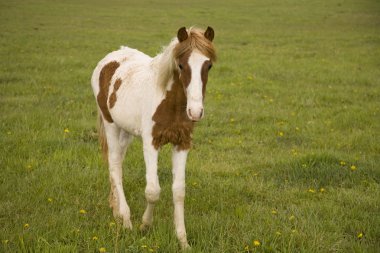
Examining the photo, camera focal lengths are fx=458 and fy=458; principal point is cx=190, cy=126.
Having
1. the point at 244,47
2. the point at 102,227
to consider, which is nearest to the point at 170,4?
the point at 244,47

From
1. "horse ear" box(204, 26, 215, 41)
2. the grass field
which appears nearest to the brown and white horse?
"horse ear" box(204, 26, 215, 41)

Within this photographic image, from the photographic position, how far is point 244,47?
1973 centimetres

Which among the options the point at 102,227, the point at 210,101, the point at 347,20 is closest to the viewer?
the point at 102,227

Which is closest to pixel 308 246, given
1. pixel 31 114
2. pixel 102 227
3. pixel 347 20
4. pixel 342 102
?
pixel 102 227

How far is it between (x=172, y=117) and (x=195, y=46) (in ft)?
2.63

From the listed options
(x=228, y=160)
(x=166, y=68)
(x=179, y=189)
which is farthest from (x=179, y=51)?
(x=228, y=160)

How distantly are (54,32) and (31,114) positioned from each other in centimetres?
1530

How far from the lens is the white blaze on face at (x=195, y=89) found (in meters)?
3.93

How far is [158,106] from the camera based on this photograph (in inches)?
181

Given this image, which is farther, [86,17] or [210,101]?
[86,17]

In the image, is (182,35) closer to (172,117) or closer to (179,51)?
(179,51)

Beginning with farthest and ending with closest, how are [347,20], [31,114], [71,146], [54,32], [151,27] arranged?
[347,20]
[151,27]
[54,32]
[31,114]
[71,146]

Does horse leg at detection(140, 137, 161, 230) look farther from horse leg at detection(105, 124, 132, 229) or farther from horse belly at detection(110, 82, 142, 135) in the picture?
horse leg at detection(105, 124, 132, 229)

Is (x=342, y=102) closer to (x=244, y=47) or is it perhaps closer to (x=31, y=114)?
(x=31, y=114)
